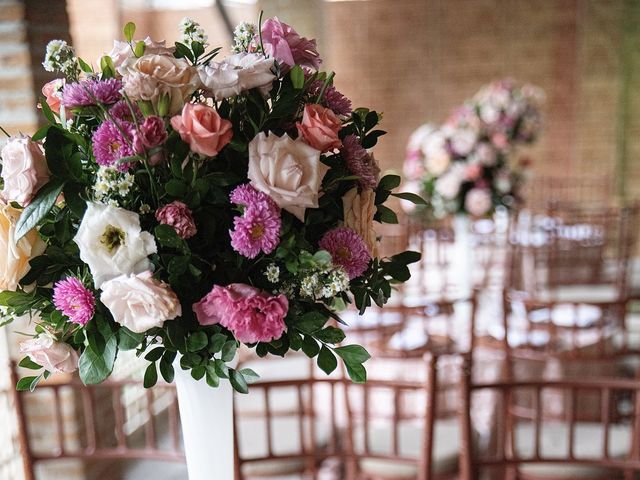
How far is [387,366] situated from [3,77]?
8.29 ft

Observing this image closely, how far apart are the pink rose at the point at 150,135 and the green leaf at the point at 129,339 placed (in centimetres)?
22

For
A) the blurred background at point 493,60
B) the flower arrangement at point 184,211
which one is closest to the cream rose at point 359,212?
the flower arrangement at point 184,211

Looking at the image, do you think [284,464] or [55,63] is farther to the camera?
[284,464]

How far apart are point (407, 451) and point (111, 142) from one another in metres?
1.61

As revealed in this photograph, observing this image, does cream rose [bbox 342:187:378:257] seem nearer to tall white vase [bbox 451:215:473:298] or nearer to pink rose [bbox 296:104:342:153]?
pink rose [bbox 296:104:342:153]

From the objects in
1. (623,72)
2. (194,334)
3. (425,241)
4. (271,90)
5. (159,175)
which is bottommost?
(425,241)

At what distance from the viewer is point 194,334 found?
84cm

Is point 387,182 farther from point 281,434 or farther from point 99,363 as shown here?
point 281,434

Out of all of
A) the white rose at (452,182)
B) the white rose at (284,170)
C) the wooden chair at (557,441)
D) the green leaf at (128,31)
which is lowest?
the wooden chair at (557,441)

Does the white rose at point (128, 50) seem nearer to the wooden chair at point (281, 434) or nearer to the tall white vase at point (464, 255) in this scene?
the wooden chair at point (281, 434)

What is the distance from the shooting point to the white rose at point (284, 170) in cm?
79

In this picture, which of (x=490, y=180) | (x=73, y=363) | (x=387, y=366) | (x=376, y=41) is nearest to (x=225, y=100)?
(x=73, y=363)

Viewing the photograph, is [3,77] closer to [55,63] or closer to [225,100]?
[55,63]

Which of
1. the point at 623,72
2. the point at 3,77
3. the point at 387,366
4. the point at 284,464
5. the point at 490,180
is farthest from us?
the point at 623,72
